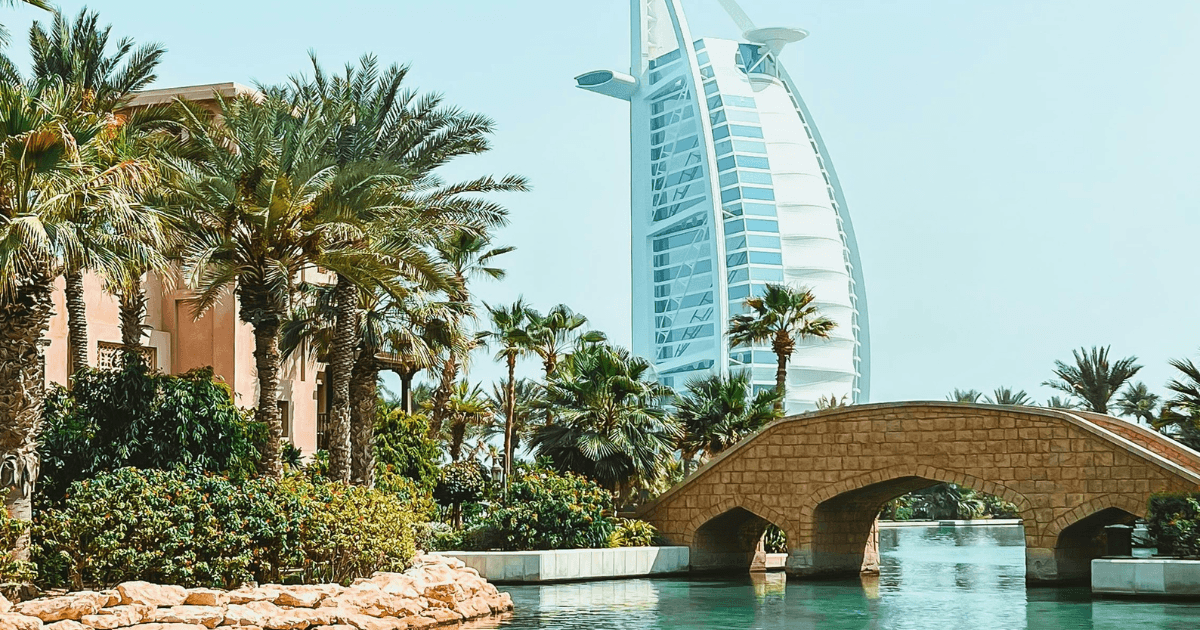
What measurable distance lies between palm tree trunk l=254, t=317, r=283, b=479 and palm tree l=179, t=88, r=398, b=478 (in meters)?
0.02

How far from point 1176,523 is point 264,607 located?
62.3ft

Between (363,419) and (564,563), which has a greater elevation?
(363,419)

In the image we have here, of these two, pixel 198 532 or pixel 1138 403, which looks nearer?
pixel 198 532

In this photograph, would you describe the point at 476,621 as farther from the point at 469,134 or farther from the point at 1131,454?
the point at 1131,454

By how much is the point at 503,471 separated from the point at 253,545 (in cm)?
1463

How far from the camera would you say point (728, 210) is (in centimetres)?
Answer: 10319

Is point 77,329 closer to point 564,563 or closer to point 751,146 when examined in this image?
point 564,563

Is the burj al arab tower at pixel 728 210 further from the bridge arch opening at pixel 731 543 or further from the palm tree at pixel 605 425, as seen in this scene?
the palm tree at pixel 605 425

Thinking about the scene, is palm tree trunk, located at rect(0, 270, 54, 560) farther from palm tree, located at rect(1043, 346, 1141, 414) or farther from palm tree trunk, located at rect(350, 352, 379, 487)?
palm tree, located at rect(1043, 346, 1141, 414)

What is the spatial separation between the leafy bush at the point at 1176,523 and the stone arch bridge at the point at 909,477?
3.53 ft

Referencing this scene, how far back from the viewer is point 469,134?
31.3 meters

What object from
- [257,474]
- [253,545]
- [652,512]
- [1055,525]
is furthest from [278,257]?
[1055,525]

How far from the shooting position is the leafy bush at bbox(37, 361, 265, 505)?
933 inches

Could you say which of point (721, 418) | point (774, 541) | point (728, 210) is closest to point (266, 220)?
point (721, 418)
